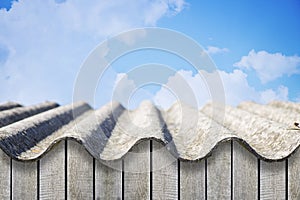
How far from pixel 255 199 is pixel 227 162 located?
1.11 feet

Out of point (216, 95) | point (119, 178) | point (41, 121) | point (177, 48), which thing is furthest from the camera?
point (41, 121)

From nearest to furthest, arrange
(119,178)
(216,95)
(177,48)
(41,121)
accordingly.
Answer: (119,178)
(216,95)
(177,48)
(41,121)

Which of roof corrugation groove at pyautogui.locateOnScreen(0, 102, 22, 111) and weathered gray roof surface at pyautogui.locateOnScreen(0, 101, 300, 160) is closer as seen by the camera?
weathered gray roof surface at pyautogui.locateOnScreen(0, 101, 300, 160)

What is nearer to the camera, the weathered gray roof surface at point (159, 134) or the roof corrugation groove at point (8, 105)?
the weathered gray roof surface at point (159, 134)

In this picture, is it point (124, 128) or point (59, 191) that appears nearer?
point (59, 191)

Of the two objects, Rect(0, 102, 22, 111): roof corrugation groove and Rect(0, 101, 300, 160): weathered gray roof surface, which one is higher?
Rect(0, 102, 22, 111): roof corrugation groove

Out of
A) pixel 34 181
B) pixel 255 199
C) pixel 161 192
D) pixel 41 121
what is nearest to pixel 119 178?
pixel 161 192

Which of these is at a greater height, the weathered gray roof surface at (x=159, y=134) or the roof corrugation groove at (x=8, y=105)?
the roof corrugation groove at (x=8, y=105)

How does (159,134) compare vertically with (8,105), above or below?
below

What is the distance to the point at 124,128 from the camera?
15.9 feet

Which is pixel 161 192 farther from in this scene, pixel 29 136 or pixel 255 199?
pixel 29 136

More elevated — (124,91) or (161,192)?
(124,91)

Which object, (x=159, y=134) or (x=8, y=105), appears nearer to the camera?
(x=159, y=134)

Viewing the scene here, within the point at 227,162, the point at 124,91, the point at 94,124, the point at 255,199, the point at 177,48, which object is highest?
the point at 177,48
